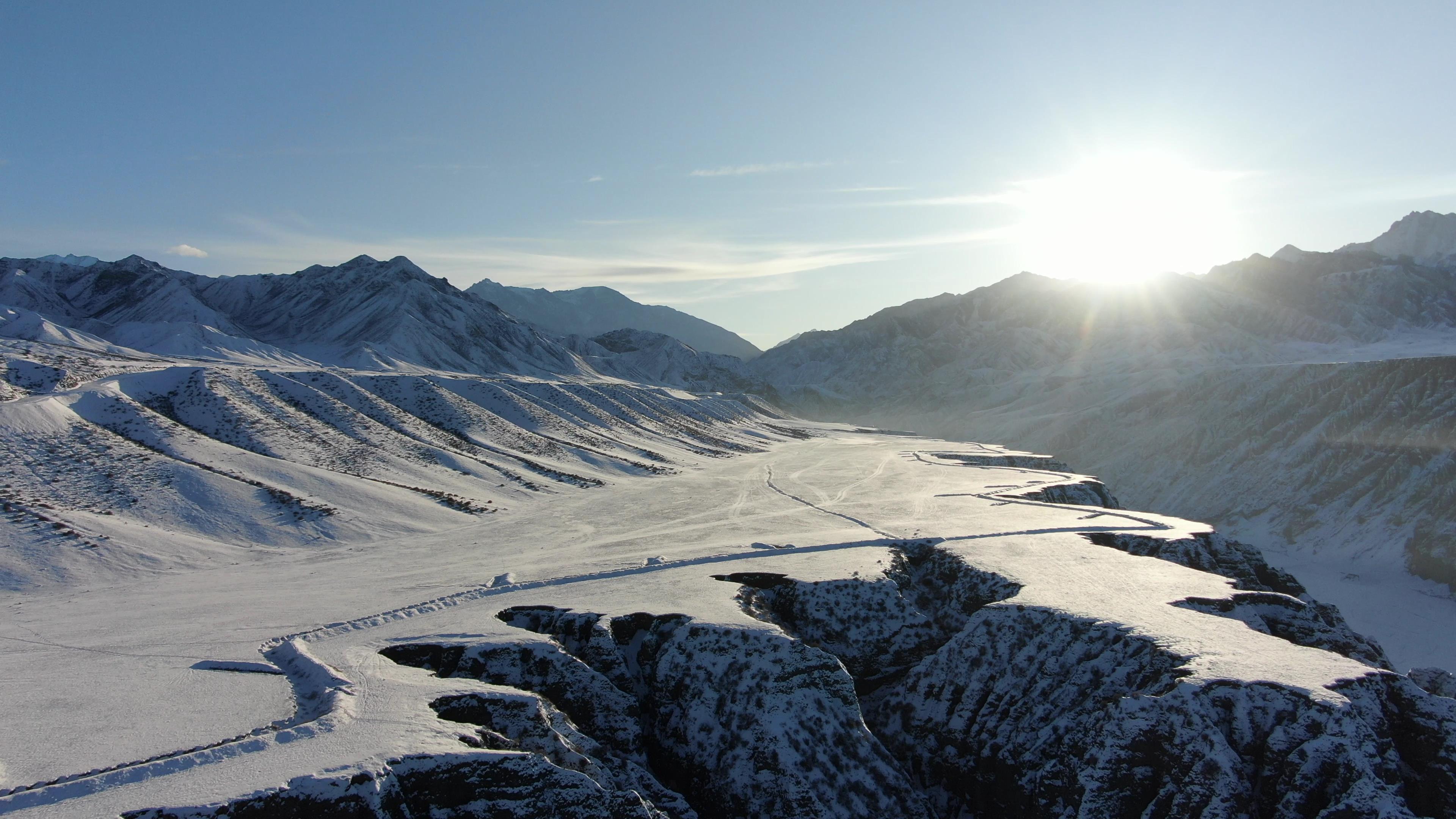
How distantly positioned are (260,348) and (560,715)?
335 feet

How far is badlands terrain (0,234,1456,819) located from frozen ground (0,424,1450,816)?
0.43ft

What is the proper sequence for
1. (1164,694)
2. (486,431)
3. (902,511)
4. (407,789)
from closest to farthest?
(407,789), (1164,694), (902,511), (486,431)

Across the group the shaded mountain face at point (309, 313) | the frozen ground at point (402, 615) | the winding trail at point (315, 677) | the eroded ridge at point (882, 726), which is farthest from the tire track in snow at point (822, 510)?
the shaded mountain face at point (309, 313)

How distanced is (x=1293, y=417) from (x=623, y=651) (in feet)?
364

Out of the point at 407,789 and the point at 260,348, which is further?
the point at 260,348

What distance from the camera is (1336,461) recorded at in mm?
87000

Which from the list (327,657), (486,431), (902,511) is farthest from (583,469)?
(327,657)

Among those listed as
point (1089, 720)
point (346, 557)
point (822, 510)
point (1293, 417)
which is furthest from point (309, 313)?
point (1293, 417)

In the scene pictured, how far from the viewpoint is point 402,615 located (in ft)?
82.5

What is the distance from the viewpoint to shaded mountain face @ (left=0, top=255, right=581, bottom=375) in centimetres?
11231

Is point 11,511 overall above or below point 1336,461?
above

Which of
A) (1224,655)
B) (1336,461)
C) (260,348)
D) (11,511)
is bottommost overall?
(1336,461)

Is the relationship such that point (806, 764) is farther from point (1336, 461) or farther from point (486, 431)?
point (1336, 461)

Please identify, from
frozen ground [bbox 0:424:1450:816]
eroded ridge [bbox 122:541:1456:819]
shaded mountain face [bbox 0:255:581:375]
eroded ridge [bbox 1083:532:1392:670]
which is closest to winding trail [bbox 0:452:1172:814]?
frozen ground [bbox 0:424:1450:816]
